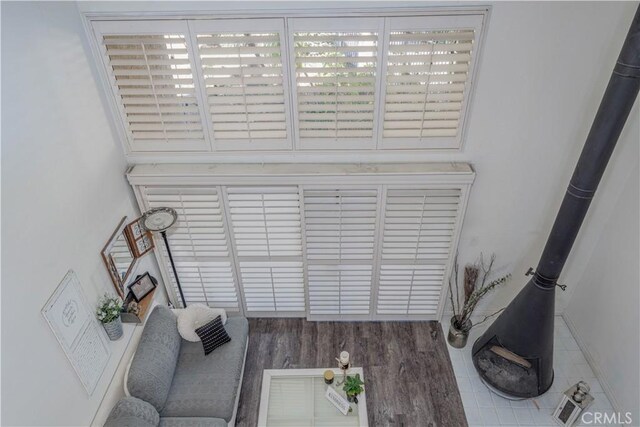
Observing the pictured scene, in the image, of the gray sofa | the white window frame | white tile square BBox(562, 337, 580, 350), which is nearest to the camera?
the white window frame

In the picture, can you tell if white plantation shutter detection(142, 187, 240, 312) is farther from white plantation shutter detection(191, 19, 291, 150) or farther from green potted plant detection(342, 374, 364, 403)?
green potted plant detection(342, 374, 364, 403)

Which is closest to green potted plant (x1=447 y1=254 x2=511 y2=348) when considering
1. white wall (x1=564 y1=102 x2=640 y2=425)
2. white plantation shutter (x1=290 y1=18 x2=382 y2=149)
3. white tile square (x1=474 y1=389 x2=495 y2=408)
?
white tile square (x1=474 y1=389 x2=495 y2=408)

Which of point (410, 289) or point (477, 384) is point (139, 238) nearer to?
point (410, 289)

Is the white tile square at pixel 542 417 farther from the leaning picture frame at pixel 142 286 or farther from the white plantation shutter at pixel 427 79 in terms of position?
the leaning picture frame at pixel 142 286

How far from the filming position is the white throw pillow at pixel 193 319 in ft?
11.6

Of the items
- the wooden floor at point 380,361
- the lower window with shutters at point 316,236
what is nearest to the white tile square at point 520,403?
the wooden floor at point 380,361

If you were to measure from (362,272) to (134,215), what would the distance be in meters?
2.05

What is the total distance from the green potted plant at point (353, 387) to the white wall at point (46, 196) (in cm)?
175

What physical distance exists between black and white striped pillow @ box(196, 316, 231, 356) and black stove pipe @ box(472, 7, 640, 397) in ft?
7.27

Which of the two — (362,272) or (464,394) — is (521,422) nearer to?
(464,394)

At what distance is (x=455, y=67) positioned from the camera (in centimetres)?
286

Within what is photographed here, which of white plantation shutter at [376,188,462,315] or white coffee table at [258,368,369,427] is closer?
white coffee table at [258,368,369,427]

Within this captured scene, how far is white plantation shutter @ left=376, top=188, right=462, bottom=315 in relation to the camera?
11.1ft

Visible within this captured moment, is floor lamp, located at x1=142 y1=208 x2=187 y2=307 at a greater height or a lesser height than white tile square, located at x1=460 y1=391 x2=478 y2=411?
greater
